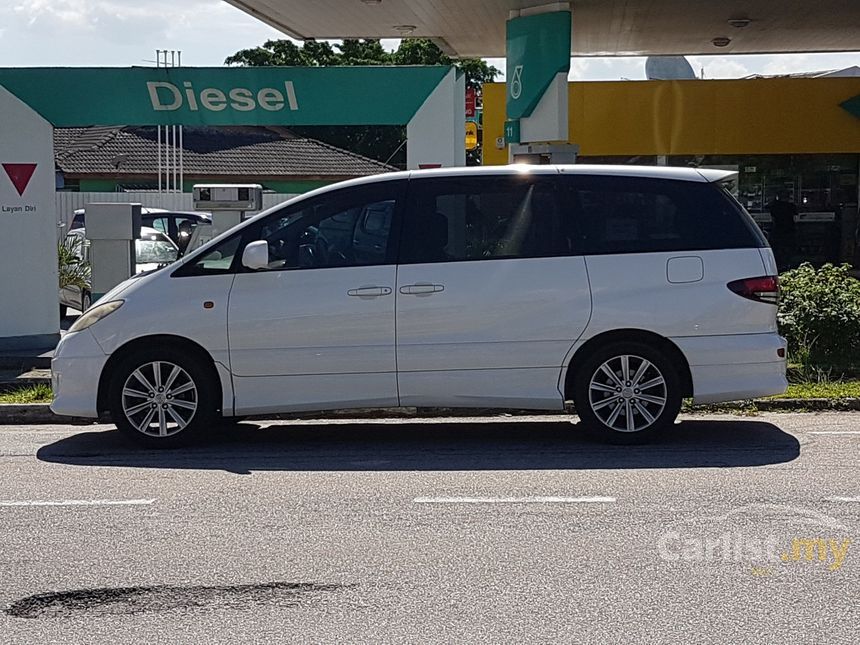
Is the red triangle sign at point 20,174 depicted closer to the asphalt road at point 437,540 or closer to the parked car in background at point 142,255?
the parked car in background at point 142,255

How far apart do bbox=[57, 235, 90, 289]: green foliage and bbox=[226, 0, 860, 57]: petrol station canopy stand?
4.38 metres

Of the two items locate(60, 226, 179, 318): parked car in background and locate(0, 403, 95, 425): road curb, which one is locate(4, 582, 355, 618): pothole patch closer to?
locate(0, 403, 95, 425): road curb

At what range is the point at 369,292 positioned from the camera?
8.62m

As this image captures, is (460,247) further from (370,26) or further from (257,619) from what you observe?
(370,26)

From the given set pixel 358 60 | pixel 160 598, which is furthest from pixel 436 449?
pixel 358 60

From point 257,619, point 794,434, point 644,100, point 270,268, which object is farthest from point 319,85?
point 644,100

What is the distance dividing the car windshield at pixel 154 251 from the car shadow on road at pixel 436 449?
9.50 metres

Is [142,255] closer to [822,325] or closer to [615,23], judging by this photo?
[615,23]

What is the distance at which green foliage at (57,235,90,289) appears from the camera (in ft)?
55.8

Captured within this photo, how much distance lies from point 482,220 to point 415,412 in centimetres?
225

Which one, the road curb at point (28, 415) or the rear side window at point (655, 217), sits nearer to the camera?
the rear side window at point (655, 217)

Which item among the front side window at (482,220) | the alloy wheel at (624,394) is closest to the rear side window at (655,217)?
the front side window at (482,220)

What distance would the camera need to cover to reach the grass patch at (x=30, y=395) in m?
10.9

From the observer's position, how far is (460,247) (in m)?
8.72
